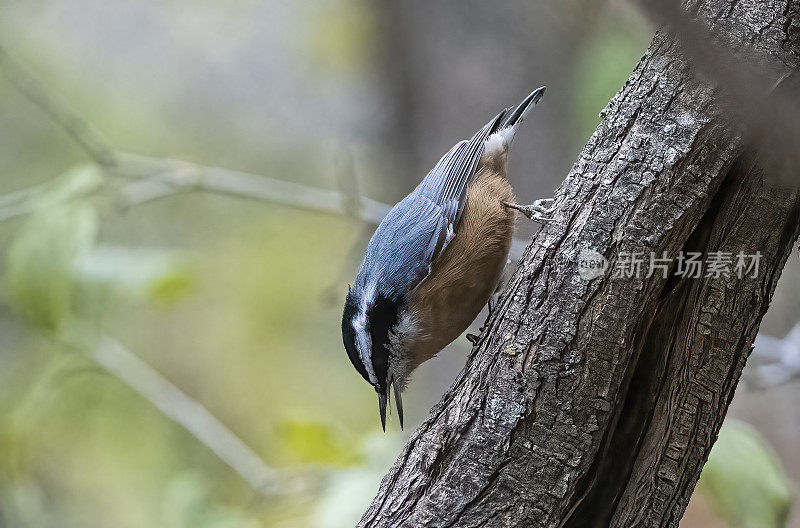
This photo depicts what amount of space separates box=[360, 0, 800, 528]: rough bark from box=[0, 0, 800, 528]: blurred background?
3.16 feet

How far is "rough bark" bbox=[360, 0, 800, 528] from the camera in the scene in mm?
1449

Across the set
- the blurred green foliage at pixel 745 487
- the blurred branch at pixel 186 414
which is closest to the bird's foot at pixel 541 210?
the blurred green foliage at pixel 745 487

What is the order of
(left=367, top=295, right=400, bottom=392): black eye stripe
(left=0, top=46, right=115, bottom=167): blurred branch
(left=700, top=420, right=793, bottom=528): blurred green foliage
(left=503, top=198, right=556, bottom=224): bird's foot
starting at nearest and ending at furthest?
(left=503, top=198, right=556, bottom=224): bird's foot → (left=700, top=420, right=793, bottom=528): blurred green foliage → (left=367, top=295, right=400, bottom=392): black eye stripe → (left=0, top=46, right=115, bottom=167): blurred branch

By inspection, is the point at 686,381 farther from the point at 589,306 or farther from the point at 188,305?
the point at 188,305

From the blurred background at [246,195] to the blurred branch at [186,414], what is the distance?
0.01 meters

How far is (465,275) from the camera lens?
200 centimetres

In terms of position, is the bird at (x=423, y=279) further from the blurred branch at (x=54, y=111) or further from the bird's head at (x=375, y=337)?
the blurred branch at (x=54, y=111)

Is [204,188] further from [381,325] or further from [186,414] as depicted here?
[381,325]

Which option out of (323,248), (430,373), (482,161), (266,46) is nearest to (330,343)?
(323,248)

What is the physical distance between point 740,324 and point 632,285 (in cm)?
26

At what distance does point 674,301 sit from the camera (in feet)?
5.00

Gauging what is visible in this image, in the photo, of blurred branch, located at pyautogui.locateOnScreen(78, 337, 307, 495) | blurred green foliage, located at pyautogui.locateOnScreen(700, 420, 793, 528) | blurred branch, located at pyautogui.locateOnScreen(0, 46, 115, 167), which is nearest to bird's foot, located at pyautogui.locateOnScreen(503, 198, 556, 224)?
blurred green foliage, located at pyautogui.locateOnScreen(700, 420, 793, 528)

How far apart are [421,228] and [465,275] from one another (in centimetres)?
19

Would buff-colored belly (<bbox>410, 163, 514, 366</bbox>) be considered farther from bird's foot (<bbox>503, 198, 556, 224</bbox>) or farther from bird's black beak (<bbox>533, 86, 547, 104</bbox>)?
bird's black beak (<bbox>533, 86, 547, 104</bbox>)
